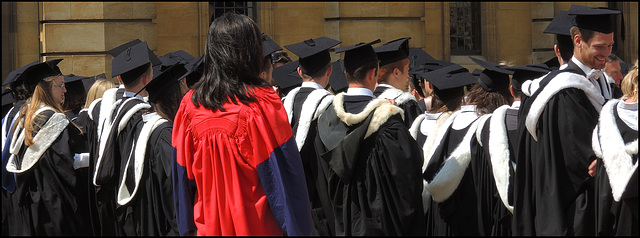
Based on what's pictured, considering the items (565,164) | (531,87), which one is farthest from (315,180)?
(565,164)

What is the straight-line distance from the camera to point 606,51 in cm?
526

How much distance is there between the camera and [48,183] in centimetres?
711

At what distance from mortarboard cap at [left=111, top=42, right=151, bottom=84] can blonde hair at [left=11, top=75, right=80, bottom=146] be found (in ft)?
2.59

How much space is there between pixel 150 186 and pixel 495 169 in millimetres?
2210

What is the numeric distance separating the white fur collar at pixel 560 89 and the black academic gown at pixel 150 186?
216 centimetres

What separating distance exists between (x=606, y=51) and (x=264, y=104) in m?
2.23

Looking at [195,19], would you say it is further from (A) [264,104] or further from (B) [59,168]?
(A) [264,104]

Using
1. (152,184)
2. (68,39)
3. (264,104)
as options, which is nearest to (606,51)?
(264,104)

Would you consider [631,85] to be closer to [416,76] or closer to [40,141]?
[416,76]

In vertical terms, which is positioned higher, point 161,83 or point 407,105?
point 161,83

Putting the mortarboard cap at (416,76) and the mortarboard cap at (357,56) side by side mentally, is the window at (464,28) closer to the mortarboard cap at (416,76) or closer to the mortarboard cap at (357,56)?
the mortarboard cap at (416,76)

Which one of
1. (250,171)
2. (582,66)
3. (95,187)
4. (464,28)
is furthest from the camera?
(464,28)

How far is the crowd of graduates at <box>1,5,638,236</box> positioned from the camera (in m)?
4.15

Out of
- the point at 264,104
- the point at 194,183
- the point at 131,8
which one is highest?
the point at 131,8
